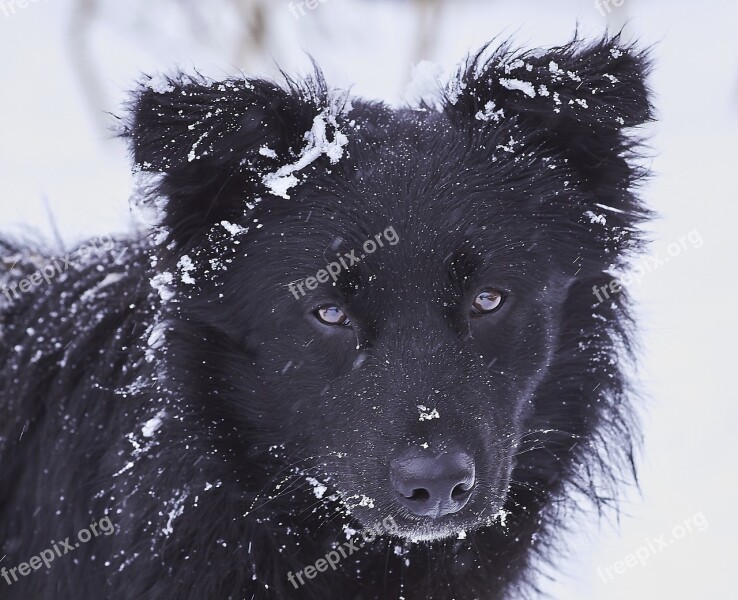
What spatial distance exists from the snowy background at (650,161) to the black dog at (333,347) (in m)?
0.40

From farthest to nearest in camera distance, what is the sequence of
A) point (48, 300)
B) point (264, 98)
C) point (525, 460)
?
point (48, 300), point (525, 460), point (264, 98)

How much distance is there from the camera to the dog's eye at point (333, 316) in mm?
3100

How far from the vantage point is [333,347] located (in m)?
3.14

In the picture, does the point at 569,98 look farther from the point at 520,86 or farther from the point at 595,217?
the point at 595,217

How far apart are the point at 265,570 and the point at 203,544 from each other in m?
0.25

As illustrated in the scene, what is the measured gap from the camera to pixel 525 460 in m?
3.50

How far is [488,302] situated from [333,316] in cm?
55

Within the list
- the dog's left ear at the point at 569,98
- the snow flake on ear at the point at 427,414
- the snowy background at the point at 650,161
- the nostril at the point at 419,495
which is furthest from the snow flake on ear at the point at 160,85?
the nostril at the point at 419,495

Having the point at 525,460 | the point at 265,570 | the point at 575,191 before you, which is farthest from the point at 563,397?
the point at 265,570

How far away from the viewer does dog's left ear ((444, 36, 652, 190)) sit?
10.3 feet

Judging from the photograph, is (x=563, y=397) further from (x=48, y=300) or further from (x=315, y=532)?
(x=48, y=300)

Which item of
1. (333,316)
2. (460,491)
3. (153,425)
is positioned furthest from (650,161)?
(153,425)

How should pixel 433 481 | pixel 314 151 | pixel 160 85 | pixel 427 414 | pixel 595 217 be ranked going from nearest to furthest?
1. pixel 433 481
2. pixel 427 414
3. pixel 160 85
4. pixel 314 151
5. pixel 595 217

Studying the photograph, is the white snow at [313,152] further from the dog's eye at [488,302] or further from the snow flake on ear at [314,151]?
the dog's eye at [488,302]
